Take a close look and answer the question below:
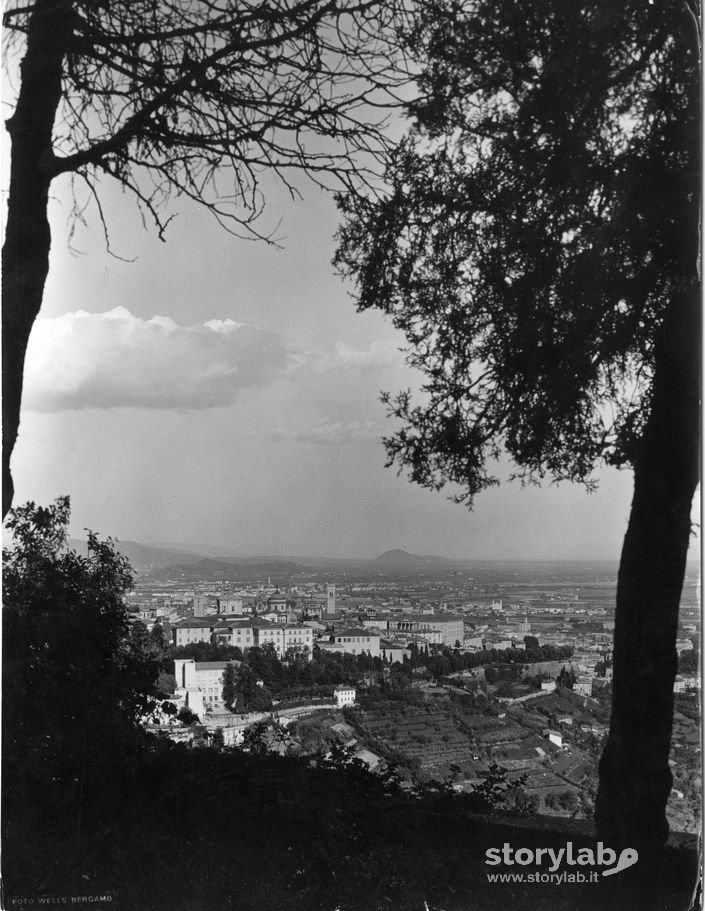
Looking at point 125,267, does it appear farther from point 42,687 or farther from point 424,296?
point 42,687

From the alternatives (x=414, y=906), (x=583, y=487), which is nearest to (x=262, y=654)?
(x=414, y=906)

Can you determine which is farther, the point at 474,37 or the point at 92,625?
the point at 92,625

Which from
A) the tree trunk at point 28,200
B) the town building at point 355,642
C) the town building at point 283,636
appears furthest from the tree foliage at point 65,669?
the town building at point 355,642

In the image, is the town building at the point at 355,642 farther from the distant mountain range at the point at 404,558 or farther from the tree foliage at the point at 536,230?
the tree foliage at the point at 536,230

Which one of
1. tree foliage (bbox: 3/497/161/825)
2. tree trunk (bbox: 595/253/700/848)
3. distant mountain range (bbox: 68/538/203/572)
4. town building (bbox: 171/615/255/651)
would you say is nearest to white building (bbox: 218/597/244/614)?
town building (bbox: 171/615/255/651)

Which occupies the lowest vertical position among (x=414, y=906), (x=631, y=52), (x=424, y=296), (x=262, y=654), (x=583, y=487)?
(x=414, y=906)

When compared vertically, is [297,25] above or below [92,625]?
above

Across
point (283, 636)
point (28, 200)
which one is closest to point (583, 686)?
point (283, 636)

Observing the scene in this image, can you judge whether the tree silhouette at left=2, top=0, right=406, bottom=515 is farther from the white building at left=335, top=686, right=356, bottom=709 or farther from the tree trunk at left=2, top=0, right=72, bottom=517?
the white building at left=335, top=686, right=356, bottom=709
